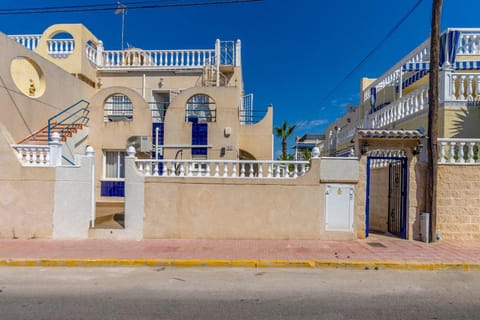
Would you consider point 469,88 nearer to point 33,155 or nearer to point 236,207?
point 236,207

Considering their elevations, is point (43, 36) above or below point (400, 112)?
above

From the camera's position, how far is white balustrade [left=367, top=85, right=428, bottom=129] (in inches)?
379

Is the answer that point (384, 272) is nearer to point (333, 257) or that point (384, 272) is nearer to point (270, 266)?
point (333, 257)

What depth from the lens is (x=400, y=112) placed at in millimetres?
11016

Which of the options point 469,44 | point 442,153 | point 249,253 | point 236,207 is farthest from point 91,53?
point 469,44

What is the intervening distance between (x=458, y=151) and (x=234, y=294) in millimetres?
7419

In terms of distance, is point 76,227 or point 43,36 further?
point 43,36

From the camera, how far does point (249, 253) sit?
22.3ft

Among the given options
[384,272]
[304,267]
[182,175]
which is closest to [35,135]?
[182,175]

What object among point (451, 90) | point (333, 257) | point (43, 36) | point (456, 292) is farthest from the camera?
point (43, 36)

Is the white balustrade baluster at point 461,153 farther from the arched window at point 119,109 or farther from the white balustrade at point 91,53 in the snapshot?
the white balustrade at point 91,53

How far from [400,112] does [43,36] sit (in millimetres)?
17241

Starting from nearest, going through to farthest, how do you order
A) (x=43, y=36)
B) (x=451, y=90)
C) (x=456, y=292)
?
(x=456, y=292)
(x=451, y=90)
(x=43, y=36)

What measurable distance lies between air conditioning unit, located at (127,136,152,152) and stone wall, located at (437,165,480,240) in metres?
9.68
